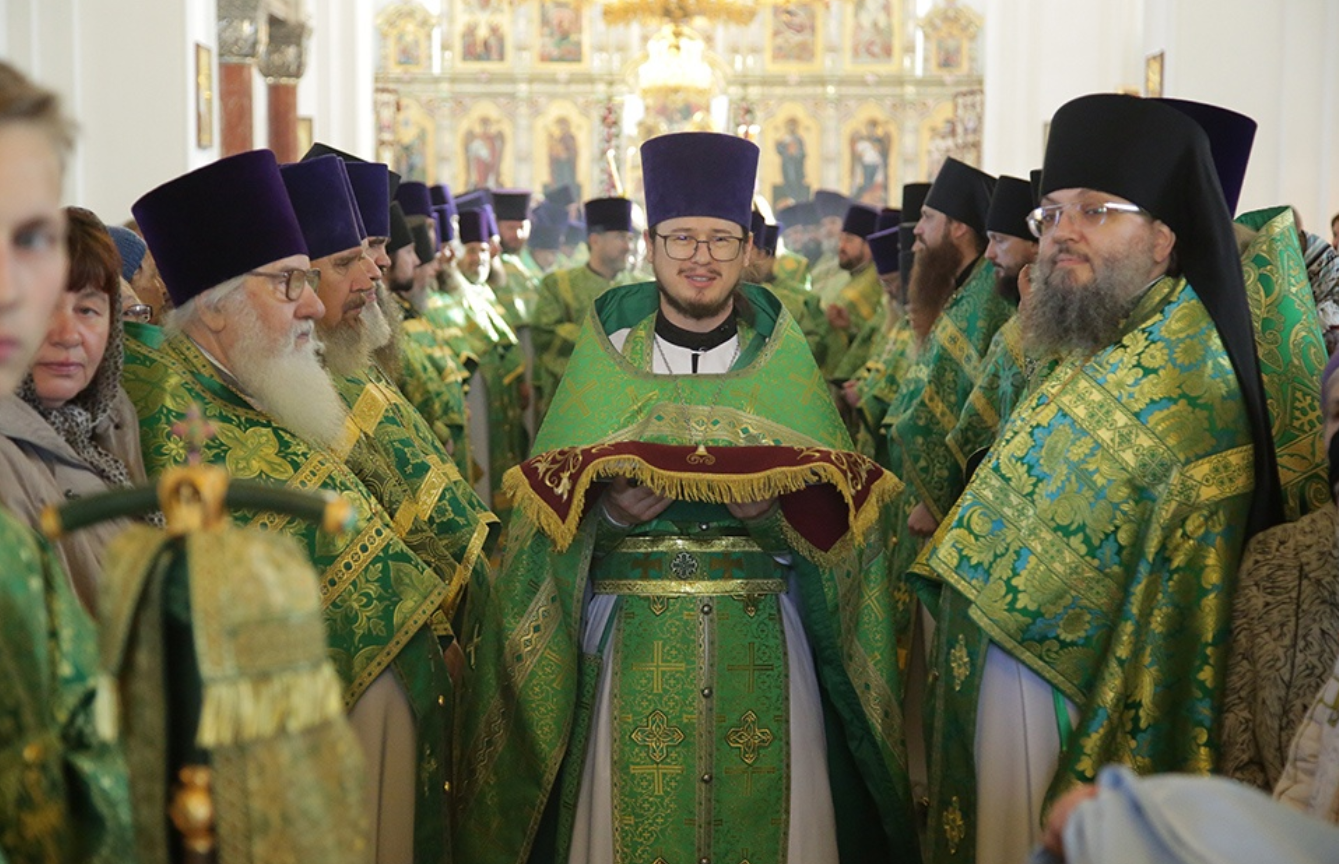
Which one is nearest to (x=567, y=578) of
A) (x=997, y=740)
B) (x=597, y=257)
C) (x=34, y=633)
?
(x=997, y=740)

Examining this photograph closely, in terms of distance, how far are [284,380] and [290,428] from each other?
0.11 metres

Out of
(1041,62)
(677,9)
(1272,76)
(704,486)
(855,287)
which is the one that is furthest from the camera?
(1041,62)

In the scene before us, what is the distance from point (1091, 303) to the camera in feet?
11.8

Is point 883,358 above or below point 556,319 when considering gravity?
above

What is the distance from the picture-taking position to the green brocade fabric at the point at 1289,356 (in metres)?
3.51

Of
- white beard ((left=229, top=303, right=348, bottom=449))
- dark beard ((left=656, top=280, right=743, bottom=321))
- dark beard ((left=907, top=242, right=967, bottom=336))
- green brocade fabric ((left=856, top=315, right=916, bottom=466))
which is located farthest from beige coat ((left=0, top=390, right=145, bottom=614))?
green brocade fabric ((left=856, top=315, right=916, bottom=466))

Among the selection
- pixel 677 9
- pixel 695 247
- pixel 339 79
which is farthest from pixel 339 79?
pixel 695 247

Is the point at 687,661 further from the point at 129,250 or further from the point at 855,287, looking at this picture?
the point at 855,287

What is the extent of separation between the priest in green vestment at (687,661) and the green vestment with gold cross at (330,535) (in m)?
0.26

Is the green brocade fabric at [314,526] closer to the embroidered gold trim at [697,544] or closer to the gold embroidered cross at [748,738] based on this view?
the embroidered gold trim at [697,544]

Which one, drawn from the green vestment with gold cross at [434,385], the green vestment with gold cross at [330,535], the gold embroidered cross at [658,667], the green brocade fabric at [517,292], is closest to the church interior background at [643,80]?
the green brocade fabric at [517,292]

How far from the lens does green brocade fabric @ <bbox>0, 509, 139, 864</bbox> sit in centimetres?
167

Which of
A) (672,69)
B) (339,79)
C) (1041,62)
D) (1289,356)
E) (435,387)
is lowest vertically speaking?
(435,387)

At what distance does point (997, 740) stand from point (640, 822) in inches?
32.4
